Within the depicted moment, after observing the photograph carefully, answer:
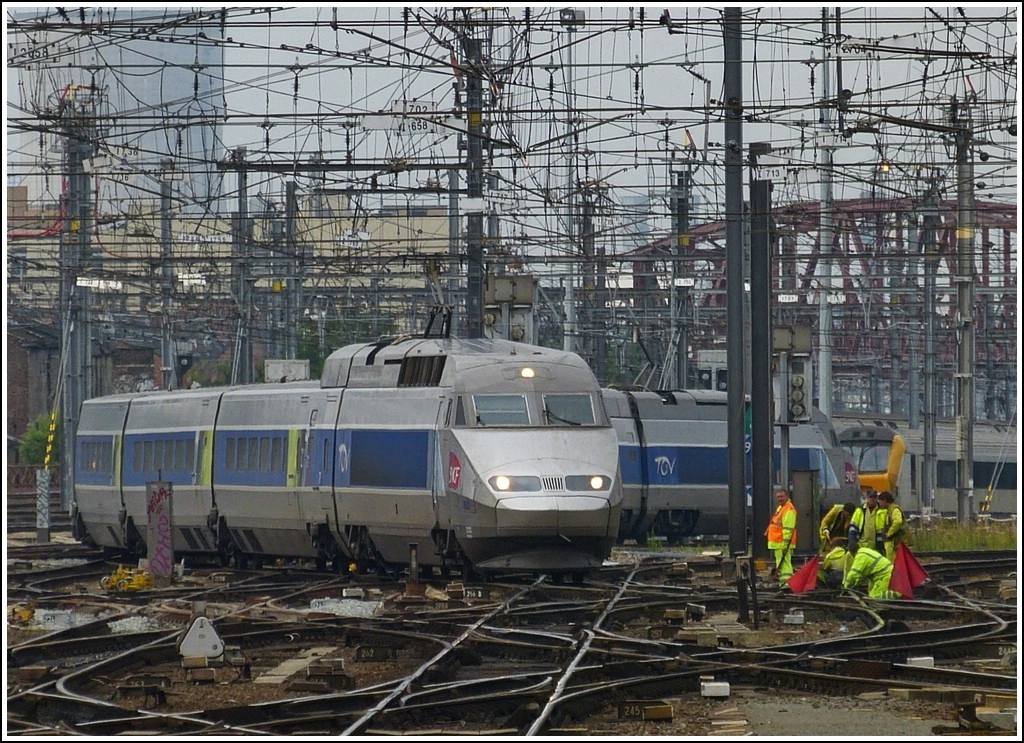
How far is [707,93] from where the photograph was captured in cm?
3803

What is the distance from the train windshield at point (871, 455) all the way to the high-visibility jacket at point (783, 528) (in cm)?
2667

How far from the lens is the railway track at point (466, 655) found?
1303cm

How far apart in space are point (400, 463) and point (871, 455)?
93.8ft

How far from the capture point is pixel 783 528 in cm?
2622

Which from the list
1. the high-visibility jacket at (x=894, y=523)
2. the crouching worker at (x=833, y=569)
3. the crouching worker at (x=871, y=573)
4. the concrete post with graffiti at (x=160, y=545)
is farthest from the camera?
the concrete post with graffiti at (x=160, y=545)

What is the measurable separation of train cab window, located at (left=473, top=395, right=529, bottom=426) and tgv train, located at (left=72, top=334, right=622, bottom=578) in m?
0.02

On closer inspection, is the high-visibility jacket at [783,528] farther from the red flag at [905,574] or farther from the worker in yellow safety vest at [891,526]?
the red flag at [905,574]

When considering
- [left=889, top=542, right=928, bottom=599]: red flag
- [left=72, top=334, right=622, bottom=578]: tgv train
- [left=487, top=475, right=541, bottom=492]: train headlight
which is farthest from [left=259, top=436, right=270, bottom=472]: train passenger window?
[left=889, top=542, right=928, bottom=599]: red flag

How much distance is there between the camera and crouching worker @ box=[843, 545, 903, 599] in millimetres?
23359

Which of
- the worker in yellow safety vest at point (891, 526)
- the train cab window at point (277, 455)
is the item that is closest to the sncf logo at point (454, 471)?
the worker in yellow safety vest at point (891, 526)

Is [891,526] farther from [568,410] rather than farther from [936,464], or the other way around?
[936,464]

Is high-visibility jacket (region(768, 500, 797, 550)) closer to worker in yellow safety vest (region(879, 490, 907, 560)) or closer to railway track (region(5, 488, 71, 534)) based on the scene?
worker in yellow safety vest (region(879, 490, 907, 560))

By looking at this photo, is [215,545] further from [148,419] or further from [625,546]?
[625,546]

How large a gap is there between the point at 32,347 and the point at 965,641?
63605mm
